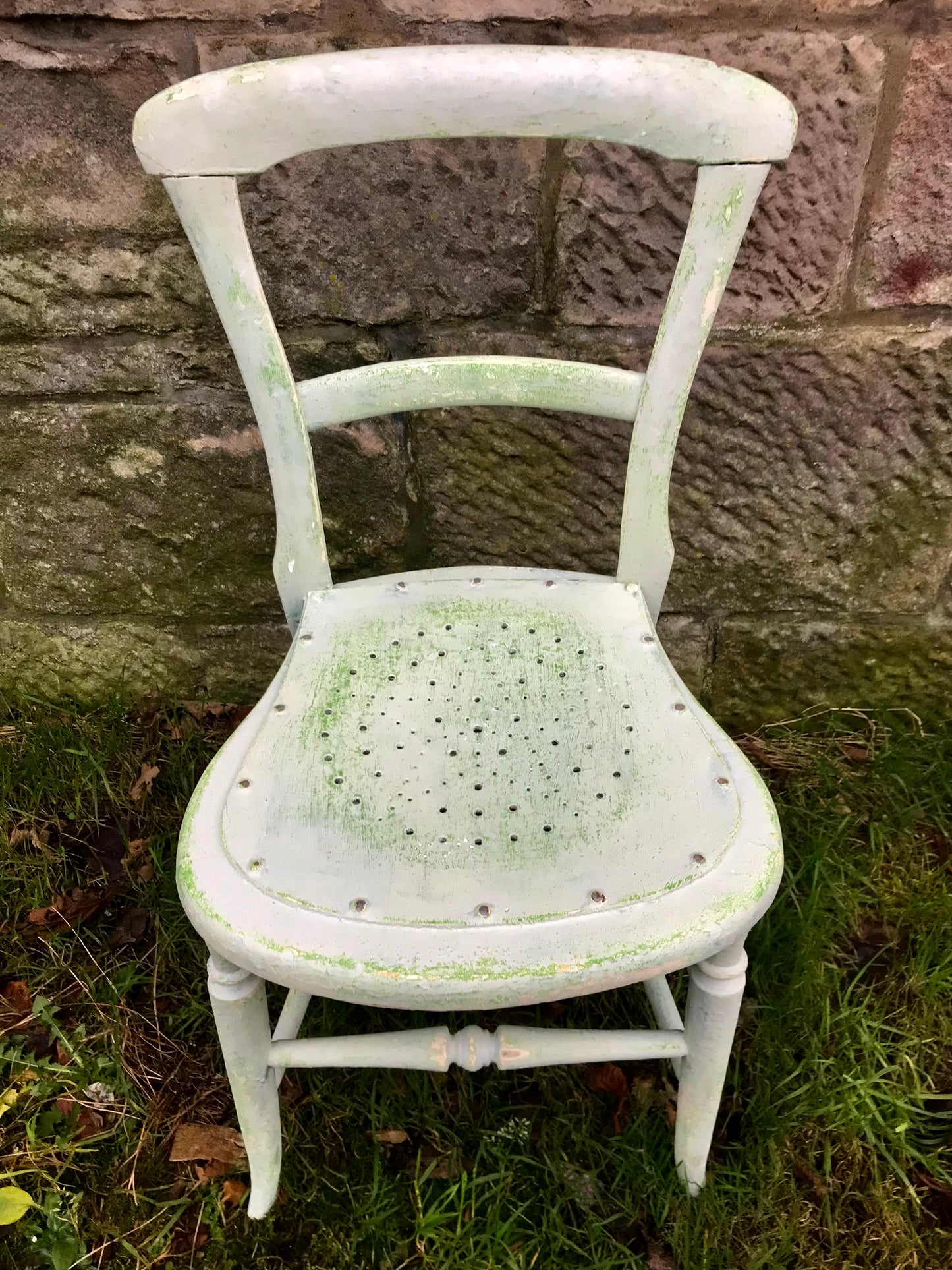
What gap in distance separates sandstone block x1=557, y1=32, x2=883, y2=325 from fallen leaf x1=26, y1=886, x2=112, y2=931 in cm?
112

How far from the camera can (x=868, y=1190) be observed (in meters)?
1.06

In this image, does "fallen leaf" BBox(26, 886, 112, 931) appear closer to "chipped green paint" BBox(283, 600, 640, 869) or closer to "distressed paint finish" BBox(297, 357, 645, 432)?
"chipped green paint" BBox(283, 600, 640, 869)

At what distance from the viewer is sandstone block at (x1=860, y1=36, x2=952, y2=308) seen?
A: 1.07m

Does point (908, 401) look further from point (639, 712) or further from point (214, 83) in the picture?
point (214, 83)

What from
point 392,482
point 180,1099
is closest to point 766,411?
point 392,482

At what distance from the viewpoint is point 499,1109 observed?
1159mm

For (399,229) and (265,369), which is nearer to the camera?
(265,369)

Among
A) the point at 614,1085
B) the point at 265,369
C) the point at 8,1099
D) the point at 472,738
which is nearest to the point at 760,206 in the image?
the point at 265,369

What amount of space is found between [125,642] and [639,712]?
3.45 feet

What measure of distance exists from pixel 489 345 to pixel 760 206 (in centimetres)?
39

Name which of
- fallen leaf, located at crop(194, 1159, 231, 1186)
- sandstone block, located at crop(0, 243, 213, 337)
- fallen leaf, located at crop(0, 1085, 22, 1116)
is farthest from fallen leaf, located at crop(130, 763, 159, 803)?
sandstone block, located at crop(0, 243, 213, 337)

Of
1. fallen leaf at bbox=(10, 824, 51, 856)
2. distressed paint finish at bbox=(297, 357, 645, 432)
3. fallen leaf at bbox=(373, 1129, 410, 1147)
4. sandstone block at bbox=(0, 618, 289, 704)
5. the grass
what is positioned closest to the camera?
distressed paint finish at bbox=(297, 357, 645, 432)

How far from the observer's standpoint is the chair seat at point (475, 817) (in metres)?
0.69

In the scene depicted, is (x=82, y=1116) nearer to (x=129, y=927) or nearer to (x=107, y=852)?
(x=129, y=927)
